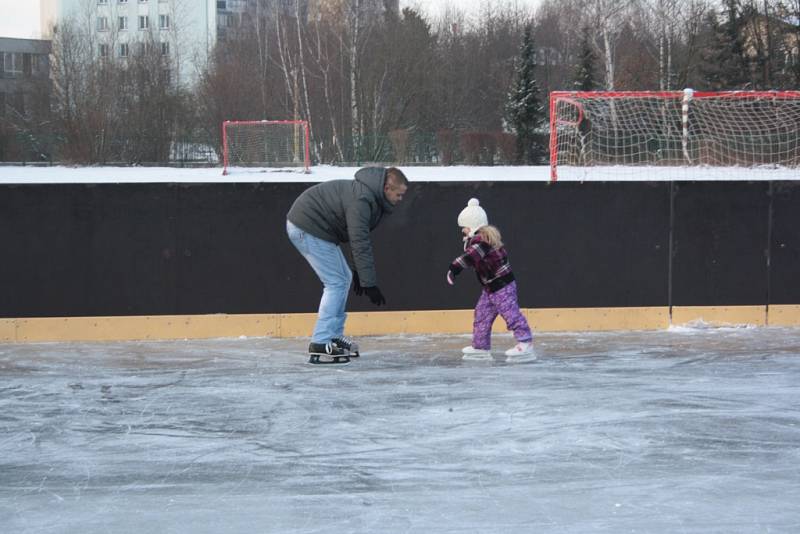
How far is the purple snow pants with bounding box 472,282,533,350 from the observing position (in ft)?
23.5

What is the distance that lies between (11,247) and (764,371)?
585 centimetres

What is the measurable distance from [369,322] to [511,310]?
5.39ft

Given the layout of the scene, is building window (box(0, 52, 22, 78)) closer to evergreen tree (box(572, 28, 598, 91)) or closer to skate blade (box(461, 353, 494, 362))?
evergreen tree (box(572, 28, 598, 91))

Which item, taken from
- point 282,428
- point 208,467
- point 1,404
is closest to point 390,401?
point 282,428

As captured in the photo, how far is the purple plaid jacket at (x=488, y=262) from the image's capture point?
7082mm

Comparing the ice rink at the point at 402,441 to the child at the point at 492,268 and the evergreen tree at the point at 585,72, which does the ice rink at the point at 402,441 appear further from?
the evergreen tree at the point at 585,72

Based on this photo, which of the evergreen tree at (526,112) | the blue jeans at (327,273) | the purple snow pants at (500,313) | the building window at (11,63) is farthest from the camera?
the building window at (11,63)

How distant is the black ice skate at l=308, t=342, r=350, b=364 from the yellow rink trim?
1185mm

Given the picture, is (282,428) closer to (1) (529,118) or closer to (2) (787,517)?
(2) (787,517)

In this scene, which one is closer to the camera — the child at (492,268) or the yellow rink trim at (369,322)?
the child at (492,268)

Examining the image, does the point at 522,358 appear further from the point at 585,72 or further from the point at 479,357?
the point at 585,72

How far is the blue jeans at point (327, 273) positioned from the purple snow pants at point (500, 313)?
1.00 metres

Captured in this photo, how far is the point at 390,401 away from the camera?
235 inches

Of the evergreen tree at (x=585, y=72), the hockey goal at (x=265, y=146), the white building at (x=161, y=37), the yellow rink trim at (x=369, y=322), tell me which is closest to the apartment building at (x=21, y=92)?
the white building at (x=161, y=37)
